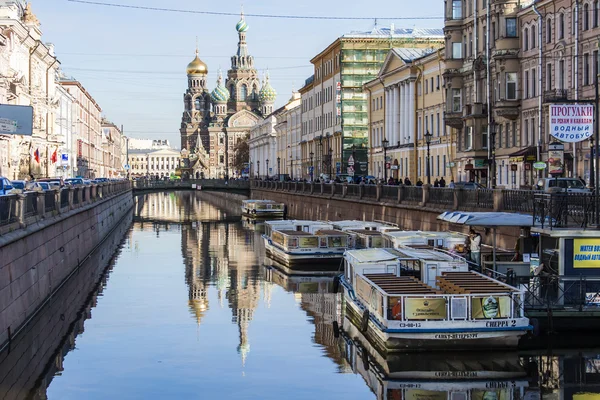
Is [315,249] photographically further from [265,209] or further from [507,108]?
[265,209]

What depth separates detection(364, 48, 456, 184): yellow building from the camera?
8112cm

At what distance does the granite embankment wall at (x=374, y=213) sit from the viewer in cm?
4031

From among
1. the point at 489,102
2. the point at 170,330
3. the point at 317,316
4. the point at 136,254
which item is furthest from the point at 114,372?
the point at 489,102

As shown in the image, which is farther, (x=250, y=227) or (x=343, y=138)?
(x=343, y=138)

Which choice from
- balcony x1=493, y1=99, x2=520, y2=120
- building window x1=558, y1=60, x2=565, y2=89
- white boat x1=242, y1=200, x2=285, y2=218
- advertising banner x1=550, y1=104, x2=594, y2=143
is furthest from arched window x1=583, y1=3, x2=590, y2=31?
white boat x1=242, y1=200, x2=285, y2=218

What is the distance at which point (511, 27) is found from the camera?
2537 inches

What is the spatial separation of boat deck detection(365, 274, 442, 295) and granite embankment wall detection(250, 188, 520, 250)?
8372mm

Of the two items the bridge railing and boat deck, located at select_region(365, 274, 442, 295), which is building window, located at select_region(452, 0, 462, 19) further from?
boat deck, located at select_region(365, 274, 442, 295)

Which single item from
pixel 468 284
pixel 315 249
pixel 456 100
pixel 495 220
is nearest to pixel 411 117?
pixel 456 100

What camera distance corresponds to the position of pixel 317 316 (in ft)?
108

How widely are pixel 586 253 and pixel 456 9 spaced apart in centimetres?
4898

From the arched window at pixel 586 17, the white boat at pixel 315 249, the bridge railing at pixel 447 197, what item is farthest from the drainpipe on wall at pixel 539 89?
the white boat at pixel 315 249

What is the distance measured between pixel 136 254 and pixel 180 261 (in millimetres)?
4764

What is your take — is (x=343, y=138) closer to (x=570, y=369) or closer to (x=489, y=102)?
(x=489, y=102)
